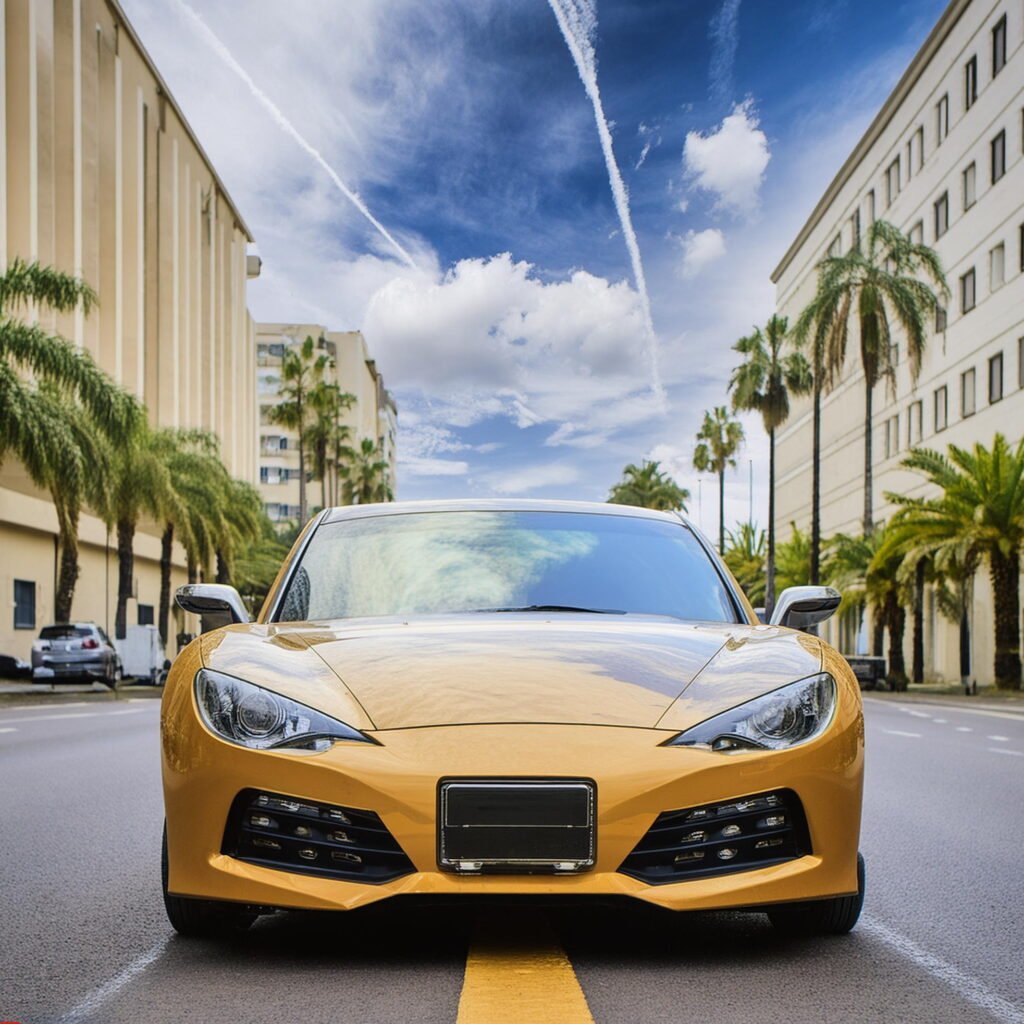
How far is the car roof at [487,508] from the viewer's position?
18.0ft

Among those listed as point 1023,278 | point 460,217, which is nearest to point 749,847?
point 460,217

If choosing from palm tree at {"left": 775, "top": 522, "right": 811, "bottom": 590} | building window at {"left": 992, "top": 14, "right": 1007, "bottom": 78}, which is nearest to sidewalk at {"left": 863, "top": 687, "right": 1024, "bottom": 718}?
building window at {"left": 992, "top": 14, "right": 1007, "bottom": 78}

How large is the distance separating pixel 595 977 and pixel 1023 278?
38.9 m

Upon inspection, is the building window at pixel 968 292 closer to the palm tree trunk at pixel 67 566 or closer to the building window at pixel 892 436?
the building window at pixel 892 436

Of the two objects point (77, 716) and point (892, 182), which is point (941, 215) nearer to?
point (892, 182)

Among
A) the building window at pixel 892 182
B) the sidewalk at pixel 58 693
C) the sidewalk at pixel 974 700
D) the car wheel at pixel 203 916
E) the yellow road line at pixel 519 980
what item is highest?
the building window at pixel 892 182

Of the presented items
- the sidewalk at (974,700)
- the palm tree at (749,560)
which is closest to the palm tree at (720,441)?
the palm tree at (749,560)

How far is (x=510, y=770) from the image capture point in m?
3.49

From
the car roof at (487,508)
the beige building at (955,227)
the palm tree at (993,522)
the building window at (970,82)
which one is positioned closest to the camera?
the car roof at (487,508)

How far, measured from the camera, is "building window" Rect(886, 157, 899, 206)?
5547 cm

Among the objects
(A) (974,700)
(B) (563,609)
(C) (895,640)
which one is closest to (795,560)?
(C) (895,640)

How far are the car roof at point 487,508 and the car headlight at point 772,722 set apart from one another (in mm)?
1733

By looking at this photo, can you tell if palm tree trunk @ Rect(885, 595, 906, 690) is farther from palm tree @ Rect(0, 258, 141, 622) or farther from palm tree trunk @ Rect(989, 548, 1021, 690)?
palm tree @ Rect(0, 258, 141, 622)

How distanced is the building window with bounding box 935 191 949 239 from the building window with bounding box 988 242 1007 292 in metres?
5.59
